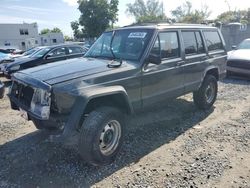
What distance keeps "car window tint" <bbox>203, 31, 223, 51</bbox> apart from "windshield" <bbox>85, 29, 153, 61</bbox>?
209cm

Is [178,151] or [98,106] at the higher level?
[98,106]

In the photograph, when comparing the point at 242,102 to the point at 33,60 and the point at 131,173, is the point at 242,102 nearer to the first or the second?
the point at 131,173

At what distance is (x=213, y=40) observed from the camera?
21.0 feet

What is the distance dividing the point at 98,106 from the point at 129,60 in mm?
1037

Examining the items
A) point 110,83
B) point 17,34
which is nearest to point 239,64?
point 110,83

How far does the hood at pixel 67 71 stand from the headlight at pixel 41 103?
0.18 m

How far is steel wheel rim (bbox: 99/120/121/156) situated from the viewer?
153 inches

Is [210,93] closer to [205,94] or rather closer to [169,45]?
[205,94]

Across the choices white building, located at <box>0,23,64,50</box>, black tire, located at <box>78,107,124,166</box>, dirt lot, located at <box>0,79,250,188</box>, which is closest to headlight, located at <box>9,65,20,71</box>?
dirt lot, located at <box>0,79,250,188</box>

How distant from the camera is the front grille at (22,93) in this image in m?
3.95

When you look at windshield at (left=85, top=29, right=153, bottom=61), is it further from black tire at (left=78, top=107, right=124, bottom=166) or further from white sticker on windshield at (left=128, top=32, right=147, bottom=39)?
black tire at (left=78, top=107, right=124, bottom=166)

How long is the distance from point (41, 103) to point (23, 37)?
2130 inches

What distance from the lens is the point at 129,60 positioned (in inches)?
177

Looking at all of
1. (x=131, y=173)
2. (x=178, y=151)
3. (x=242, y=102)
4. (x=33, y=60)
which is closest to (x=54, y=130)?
(x=131, y=173)
